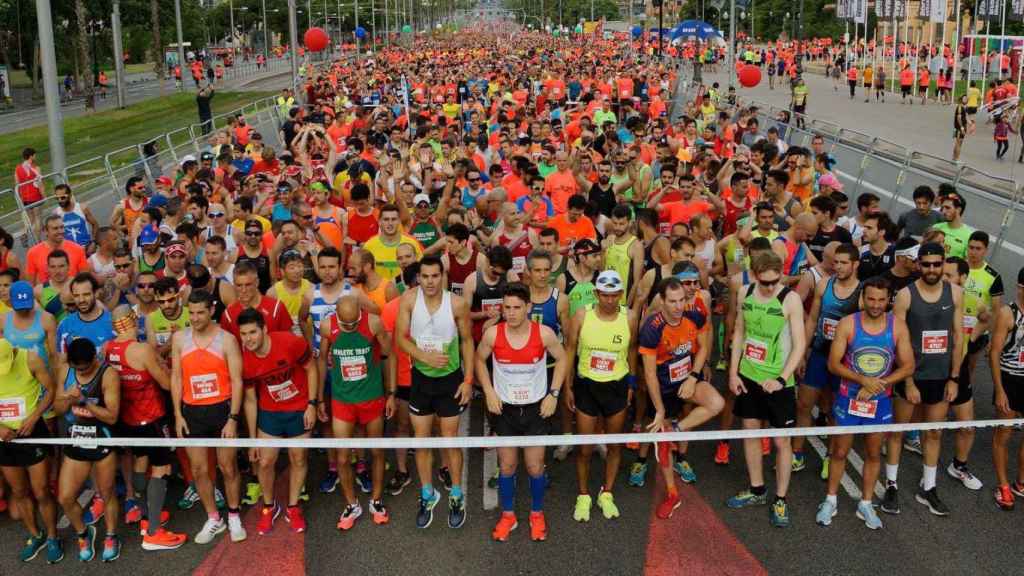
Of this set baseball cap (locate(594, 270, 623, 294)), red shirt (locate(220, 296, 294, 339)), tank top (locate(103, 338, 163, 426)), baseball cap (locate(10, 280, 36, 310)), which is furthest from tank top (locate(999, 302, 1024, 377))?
baseball cap (locate(10, 280, 36, 310))

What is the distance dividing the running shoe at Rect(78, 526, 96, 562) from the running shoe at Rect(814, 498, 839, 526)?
506 centimetres

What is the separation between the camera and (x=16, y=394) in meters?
6.11

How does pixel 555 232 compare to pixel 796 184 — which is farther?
pixel 796 184

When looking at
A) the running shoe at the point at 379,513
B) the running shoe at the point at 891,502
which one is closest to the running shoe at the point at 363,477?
the running shoe at the point at 379,513

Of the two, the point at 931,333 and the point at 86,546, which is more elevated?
the point at 931,333

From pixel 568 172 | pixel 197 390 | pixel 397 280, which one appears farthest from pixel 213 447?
pixel 568 172

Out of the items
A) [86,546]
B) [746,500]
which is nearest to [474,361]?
[746,500]

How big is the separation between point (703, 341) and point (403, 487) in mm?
2575

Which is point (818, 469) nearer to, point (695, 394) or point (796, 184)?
point (695, 394)

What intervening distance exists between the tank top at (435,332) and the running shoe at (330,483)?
4.63 feet

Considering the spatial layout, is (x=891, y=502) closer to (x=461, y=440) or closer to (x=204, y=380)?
(x=461, y=440)

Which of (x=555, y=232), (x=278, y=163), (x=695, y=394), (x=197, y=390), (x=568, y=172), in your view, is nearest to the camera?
(x=197, y=390)

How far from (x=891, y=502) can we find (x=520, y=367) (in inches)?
114

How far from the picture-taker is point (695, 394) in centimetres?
675
